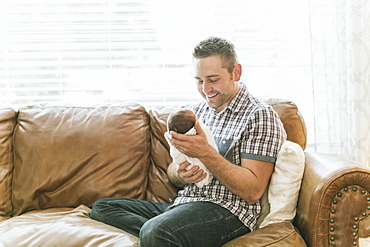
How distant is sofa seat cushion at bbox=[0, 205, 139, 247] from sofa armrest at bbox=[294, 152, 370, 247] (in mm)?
699

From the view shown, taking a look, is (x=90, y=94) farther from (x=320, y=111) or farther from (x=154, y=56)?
(x=320, y=111)

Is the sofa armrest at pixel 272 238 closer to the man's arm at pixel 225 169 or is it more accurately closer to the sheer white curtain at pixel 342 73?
the man's arm at pixel 225 169

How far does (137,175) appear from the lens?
2.36 meters

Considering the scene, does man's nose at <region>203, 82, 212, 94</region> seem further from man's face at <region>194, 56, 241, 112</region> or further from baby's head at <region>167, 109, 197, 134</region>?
baby's head at <region>167, 109, 197, 134</region>

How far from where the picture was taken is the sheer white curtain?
2.62 meters

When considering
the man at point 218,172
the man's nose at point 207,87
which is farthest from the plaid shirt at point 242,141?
the man's nose at point 207,87

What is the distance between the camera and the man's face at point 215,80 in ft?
6.57

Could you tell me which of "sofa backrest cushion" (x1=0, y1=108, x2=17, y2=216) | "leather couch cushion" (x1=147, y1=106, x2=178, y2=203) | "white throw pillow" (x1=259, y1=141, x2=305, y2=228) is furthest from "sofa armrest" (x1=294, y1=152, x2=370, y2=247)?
"sofa backrest cushion" (x1=0, y1=108, x2=17, y2=216)

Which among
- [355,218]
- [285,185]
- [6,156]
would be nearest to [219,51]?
[285,185]

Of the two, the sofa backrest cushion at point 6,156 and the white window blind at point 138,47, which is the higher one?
the white window blind at point 138,47

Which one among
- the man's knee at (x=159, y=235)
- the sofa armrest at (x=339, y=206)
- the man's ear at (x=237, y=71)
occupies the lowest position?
the man's knee at (x=159, y=235)

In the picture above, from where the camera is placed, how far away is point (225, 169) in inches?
71.4

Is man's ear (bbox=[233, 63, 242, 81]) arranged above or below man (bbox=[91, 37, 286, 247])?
above

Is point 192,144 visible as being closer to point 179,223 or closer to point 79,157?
point 179,223
